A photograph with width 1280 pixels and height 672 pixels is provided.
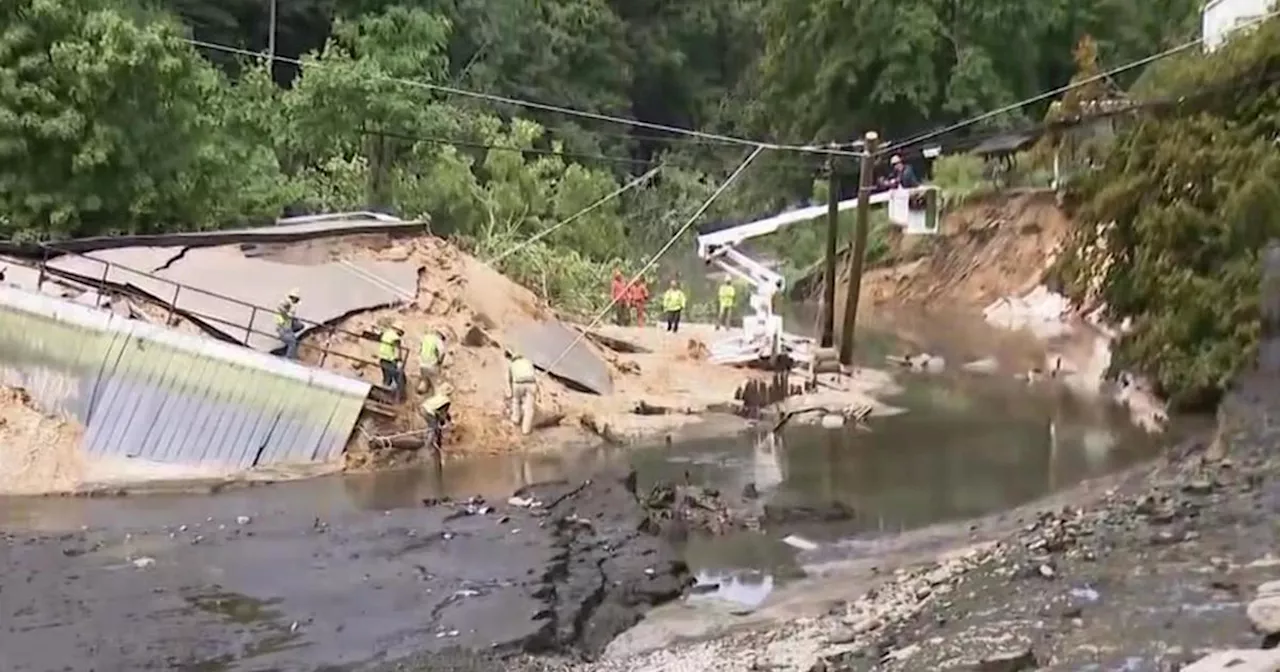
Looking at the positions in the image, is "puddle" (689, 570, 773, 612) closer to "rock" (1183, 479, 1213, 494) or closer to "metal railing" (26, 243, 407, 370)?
"rock" (1183, 479, 1213, 494)

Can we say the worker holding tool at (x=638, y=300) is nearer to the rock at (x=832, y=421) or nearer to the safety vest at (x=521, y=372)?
the rock at (x=832, y=421)

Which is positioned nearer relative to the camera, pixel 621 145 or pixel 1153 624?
pixel 1153 624

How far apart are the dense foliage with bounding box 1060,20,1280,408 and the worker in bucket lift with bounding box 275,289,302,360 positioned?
13292 millimetres

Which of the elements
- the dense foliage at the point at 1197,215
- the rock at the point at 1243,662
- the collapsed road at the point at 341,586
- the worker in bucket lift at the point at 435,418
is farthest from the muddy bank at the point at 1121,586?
the worker in bucket lift at the point at 435,418

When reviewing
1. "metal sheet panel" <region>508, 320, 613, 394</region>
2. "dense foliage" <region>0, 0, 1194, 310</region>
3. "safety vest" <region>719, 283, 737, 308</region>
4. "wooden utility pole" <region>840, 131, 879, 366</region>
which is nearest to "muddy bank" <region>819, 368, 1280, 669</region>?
"metal sheet panel" <region>508, 320, 613, 394</region>

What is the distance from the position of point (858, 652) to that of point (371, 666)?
4.24 metres

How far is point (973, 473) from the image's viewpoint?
71.4 ft

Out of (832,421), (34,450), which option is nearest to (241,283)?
(34,450)

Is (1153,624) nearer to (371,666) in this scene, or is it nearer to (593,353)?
(371,666)

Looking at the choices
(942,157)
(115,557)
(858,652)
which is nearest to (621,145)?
(942,157)

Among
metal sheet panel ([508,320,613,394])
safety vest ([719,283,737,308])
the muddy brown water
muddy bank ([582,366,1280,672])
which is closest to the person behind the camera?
muddy bank ([582,366,1280,672])

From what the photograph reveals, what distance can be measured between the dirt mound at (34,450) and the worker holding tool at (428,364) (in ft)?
16.9

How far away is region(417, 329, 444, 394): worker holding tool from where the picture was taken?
2348cm

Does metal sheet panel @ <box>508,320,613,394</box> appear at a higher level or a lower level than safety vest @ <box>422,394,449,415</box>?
higher
